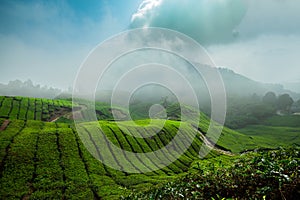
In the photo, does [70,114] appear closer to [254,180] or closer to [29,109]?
[29,109]

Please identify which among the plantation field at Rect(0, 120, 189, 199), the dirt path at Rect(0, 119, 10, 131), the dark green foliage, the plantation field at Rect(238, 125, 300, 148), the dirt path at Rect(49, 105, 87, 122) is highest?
the dark green foliage

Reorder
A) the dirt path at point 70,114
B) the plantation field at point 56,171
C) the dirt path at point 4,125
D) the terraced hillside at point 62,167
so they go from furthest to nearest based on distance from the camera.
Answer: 1. the dirt path at point 70,114
2. the dirt path at point 4,125
3. the terraced hillside at point 62,167
4. the plantation field at point 56,171

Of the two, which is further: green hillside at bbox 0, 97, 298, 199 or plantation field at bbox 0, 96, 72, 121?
plantation field at bbox 0, 96, 72, 121

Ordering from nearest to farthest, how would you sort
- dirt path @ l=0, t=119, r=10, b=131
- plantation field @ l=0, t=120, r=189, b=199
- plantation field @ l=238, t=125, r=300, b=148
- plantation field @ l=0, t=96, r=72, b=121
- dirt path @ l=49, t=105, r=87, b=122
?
plantation field @ l=0, t=120, r=189, b=199 < dirt path @ l=0, t=119, r=10, b=131 < plantation field @ l=0, t=96, r=72, b=121 < plantation field @ l=238, t=125, r=300, b=148 < dirt path @ l=49, t=105, r=87, b=122

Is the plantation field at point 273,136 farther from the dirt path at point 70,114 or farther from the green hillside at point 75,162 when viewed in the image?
the dirt path at point 70,114

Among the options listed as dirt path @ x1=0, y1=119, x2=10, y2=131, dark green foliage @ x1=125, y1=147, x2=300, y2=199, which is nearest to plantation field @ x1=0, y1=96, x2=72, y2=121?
dirt path @ x1=0, y1=119, x2=10, y2=131

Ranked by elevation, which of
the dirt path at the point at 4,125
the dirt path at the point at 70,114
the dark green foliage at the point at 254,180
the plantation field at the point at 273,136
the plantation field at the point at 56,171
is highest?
the dark green foliage at the point at 254,180

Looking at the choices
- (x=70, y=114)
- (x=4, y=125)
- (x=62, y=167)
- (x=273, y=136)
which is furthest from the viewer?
(x=273, y=136)

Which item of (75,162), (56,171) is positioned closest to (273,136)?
(75,162)

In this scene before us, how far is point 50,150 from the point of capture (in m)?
45.6

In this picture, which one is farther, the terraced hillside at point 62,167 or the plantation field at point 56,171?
the terraced hillside at point 62,167

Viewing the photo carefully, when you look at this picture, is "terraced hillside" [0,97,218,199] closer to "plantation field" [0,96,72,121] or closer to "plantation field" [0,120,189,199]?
"plantation field" [0,120,189,199]

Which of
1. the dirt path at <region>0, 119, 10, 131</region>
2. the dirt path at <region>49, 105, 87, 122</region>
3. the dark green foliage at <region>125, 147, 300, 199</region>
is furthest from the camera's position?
the dirt path at <region>49, 105, 87, 122</region>

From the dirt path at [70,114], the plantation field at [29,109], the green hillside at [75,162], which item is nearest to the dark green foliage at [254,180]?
the green hillside at [75,162]
